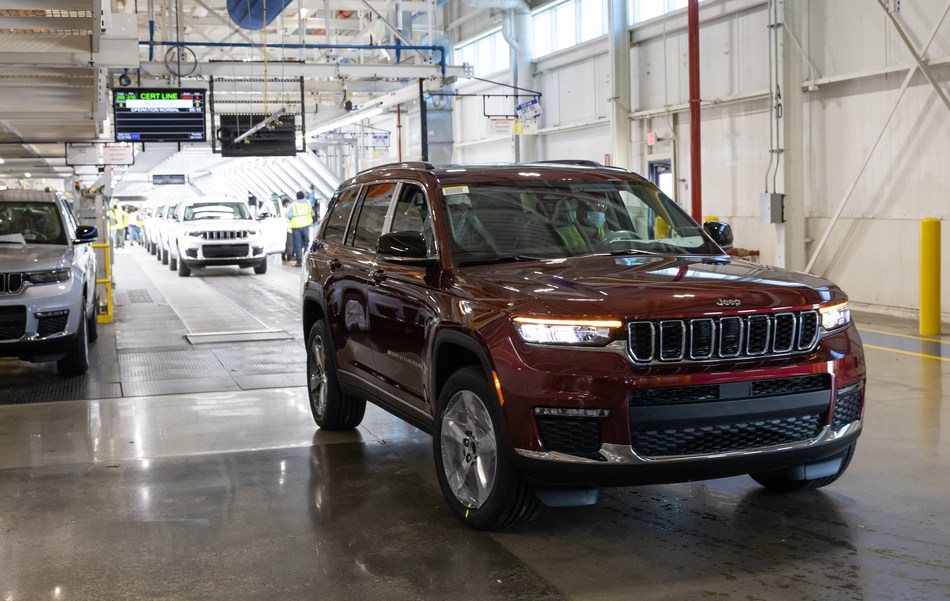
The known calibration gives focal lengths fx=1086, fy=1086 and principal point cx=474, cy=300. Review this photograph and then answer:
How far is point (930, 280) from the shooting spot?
1207cm

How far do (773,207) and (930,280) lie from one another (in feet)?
13.4

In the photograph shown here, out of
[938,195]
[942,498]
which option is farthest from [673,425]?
[938,195]

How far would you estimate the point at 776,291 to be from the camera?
4.75 m

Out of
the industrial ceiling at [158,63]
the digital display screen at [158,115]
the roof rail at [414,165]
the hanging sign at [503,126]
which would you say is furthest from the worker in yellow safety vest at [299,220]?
the roof rail at [414,165]

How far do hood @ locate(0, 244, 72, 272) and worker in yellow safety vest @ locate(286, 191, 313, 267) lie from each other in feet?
47.8

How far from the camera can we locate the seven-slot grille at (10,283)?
30.5ft

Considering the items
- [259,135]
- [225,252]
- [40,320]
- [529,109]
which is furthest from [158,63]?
[40,320]

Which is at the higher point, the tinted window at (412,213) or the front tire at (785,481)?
the tinted window at (412,213)

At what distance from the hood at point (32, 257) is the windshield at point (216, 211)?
1516 centimetres

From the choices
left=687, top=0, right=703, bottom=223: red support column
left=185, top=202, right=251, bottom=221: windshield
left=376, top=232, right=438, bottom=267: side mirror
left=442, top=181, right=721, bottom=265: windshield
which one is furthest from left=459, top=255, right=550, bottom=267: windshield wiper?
left=185, top=202, right=251, bottom=221: windshield

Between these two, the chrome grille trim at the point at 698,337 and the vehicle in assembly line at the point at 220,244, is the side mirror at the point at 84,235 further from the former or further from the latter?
the vehicle in assembly line at the point at 220,244

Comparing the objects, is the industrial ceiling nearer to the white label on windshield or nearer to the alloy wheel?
the white label on windshield

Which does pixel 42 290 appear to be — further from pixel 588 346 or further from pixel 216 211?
pixel 216 211

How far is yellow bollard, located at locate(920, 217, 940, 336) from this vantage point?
12032 millimetres
